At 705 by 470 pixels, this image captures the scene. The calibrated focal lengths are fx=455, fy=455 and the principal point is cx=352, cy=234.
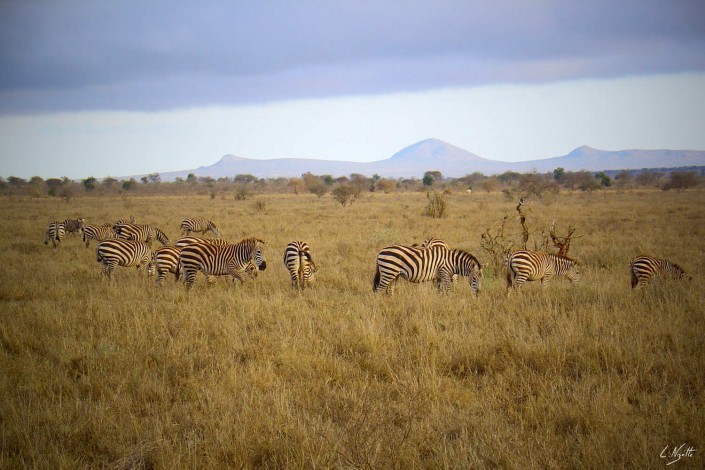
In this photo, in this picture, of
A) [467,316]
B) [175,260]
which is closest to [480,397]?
[467,316]

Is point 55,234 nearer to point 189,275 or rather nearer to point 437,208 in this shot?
point 189,275

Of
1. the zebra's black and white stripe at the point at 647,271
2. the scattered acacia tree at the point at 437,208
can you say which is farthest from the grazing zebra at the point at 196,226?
the zebra's black and white stripe at the point at 647,271

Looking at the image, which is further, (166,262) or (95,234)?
(95,234)

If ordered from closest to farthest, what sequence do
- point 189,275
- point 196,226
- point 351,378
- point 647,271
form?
point 351,378
point 647,271
point 189,275
point 196,226

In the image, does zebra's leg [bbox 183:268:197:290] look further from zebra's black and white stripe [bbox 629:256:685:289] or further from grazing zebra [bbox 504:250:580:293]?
zebra's black and white stripe [bbox 629:256:685:289]

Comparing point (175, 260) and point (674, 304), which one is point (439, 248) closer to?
point (674, 304)

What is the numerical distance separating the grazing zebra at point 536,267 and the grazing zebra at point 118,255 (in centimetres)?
964

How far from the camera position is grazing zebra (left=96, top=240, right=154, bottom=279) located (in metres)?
12.2

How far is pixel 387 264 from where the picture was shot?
967cm

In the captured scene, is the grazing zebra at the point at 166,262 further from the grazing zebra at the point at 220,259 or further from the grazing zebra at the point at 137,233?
the grazing zebra at the point at 137,233

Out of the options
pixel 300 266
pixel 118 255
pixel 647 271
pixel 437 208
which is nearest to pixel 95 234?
pixel 118 255

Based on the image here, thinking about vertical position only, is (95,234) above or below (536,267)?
above

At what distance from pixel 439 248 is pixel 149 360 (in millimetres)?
6416

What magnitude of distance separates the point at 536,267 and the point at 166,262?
896 cm
